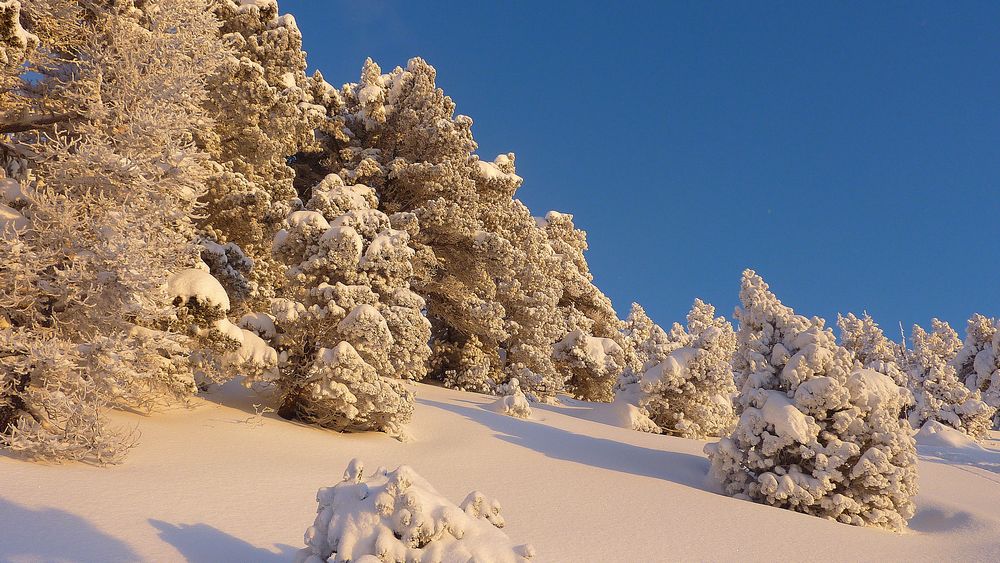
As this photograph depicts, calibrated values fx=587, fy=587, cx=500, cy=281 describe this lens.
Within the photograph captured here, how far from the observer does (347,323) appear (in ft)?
30.3

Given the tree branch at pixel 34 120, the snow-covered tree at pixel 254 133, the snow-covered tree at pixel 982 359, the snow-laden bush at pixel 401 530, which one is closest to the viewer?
the snow-laden bush at pixel 401 530

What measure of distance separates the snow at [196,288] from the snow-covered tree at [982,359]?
37943 mm

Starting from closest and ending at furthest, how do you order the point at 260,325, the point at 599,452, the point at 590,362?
1. the point at 599,452
2. the point at 260,325
3. the point at 590,362

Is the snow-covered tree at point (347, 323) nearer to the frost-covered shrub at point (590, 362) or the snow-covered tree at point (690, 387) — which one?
the snow-covered tree at point (690, 387)

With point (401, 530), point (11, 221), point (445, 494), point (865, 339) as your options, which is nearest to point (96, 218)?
point (11, 221)

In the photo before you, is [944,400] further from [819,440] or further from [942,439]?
[819,440]

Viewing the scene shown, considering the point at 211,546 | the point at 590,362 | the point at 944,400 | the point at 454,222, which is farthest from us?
the point at 944,400

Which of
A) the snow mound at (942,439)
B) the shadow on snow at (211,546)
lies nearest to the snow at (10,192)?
the shadow on snow at (211,546)

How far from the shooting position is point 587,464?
8.70 metres

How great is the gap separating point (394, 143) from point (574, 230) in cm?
1047

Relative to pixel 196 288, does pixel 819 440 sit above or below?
below

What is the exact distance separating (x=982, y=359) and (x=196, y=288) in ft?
131

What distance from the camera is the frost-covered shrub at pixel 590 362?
20.0 m

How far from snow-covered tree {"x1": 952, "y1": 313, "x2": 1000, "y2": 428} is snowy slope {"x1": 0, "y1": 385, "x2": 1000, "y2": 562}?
2683 cm
